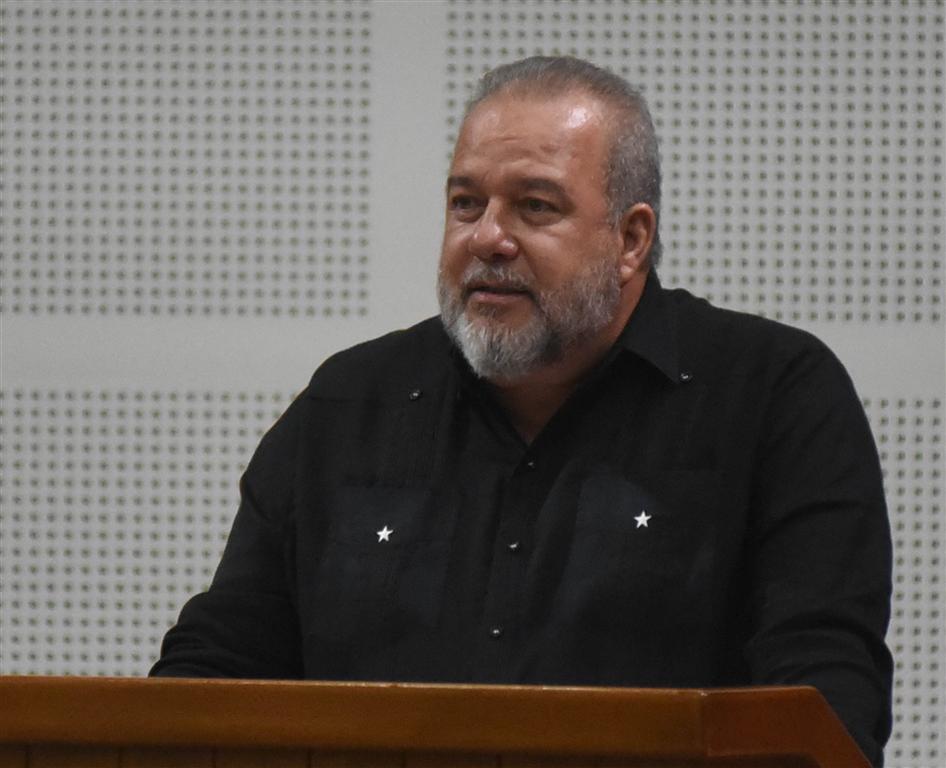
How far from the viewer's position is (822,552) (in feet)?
6.68

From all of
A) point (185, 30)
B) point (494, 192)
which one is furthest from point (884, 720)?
point (185, 30)

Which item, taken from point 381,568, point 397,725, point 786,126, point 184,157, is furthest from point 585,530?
point 184,157

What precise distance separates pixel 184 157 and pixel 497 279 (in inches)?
58.0

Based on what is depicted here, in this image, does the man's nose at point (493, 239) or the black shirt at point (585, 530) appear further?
the man's nose at point (493, 239)

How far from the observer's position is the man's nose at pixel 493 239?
2.23m

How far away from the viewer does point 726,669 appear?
218cm

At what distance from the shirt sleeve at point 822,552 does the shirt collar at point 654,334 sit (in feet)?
0.52

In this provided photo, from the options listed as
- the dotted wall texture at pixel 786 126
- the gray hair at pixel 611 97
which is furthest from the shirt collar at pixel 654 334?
the dotted wall texture at pixel 786 126

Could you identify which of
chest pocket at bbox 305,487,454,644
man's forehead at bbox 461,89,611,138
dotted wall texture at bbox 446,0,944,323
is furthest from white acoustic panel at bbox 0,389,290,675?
man's forehead at bbox 461,89,611,138

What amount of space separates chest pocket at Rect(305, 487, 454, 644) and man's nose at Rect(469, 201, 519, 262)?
35cm

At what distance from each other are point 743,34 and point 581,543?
5.55 ft

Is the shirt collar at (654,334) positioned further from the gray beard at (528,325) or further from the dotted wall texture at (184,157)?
the dotted wall texture at (184,157)

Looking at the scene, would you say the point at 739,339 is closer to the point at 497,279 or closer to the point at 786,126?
the point at 497,279

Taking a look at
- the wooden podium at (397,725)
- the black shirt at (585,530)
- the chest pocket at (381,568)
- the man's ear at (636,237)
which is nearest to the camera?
the wooden podium at (397,725)
